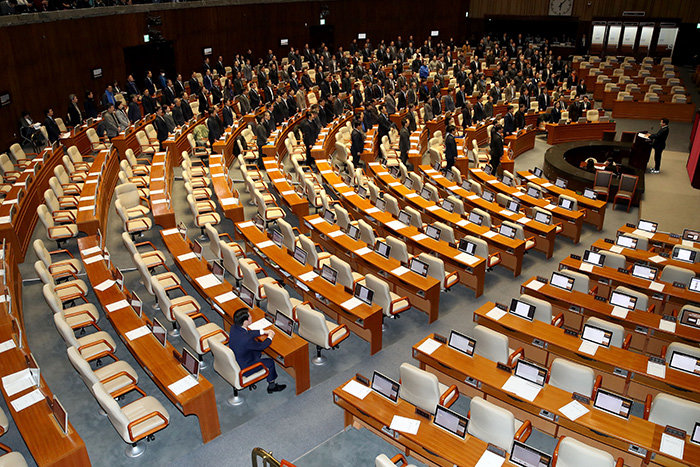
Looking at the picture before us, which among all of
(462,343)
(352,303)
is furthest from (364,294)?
(462,343)

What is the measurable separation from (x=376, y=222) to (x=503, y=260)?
8.96 feet

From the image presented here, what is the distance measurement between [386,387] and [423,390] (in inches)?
18.1

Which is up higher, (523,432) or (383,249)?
(383,249)

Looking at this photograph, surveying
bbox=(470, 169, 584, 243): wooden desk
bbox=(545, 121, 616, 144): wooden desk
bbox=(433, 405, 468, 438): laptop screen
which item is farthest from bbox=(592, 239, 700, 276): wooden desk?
bbox=(545, 121, 616, 144): wooden desk

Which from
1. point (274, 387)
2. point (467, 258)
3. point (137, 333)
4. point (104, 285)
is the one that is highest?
point (104, 285)

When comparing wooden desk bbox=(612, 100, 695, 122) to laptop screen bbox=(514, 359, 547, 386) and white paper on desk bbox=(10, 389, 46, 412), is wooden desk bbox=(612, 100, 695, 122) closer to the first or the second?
laptop screen bbox=(514, 359, 547, 386)

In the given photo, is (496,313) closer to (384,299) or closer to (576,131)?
(384,299)

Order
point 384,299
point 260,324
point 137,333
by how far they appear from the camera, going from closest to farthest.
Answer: point 137,333 → point 260,324 → point 384,299

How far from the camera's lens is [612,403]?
6.09 m

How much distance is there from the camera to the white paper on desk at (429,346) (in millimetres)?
7241

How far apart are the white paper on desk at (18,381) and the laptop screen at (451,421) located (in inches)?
185

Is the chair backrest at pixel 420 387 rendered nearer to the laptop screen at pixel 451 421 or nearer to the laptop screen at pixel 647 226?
the laptop screen at pixel 451 421

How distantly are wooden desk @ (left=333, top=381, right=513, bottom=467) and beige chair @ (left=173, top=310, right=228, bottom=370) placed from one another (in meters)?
2.06

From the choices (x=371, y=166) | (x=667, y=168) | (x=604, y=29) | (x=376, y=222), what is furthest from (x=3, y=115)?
(x=604, y=29)
